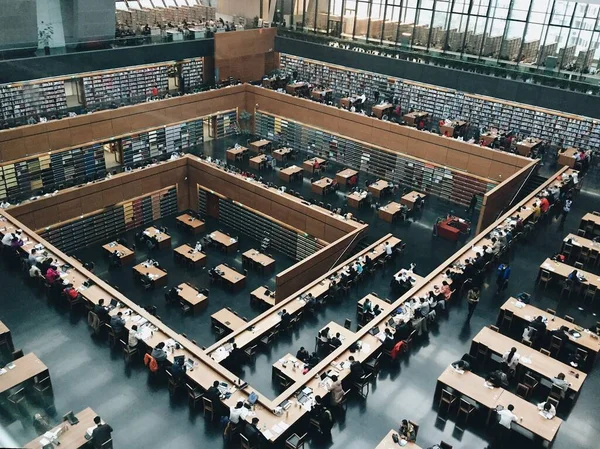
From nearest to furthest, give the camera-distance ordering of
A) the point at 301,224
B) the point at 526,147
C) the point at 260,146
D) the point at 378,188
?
the point at 301,224 → the point at 526,147 → the point at 378,188 → the point at 260,146

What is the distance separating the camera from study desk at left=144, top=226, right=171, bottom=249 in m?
19.3

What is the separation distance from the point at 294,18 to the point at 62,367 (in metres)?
23.3

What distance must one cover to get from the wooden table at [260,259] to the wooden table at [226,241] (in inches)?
32.7

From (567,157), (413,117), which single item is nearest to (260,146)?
(413,117)

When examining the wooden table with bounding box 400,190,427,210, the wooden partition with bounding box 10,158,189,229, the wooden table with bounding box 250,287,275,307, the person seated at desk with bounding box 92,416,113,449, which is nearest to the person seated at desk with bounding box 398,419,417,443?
the person seated at desk with bounding box 92,416,113,449

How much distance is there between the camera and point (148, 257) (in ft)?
62.3

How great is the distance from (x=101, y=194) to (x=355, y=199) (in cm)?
931

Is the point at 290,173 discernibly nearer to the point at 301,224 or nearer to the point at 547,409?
the point at 301,224

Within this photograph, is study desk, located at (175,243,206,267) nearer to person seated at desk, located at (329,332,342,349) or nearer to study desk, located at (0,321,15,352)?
study desk, located at (0,321,15,352)

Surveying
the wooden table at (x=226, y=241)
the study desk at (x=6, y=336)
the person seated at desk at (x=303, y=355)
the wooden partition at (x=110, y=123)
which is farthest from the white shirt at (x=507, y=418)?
the wooden partition at (x=110, y=123)

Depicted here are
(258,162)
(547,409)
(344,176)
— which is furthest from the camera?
(258,162)

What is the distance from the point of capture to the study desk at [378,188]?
20.7 metres

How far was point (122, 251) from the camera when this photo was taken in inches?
722

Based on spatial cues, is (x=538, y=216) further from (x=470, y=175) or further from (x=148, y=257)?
(x=148, y=257)
